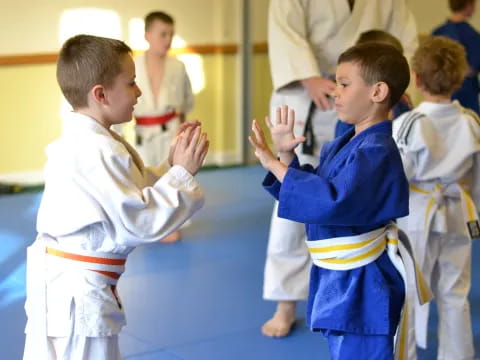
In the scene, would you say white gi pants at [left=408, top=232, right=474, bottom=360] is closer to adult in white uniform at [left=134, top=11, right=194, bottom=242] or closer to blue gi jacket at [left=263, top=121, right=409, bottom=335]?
blue gi jacket at [left=263, top=121, right=409, bottom=335]

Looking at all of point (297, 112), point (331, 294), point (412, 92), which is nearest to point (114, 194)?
point (331, 294)

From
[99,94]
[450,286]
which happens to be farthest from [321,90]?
[99,94]

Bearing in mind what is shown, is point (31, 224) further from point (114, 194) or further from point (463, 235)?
point (114, 194)

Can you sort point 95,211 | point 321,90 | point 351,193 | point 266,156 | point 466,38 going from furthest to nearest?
point 466,38 → point 321,90 → point 266,156 → point 351,193 → point 95,211

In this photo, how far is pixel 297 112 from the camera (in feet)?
11.7

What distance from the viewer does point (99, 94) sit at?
2230 mm

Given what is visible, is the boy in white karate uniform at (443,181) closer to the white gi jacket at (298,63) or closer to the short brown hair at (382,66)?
the white gi jacket at (298,63)

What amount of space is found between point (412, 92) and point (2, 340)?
5.79 m

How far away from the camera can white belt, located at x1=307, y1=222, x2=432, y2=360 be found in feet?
7.92

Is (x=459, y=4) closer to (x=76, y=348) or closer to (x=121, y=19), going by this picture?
(x=121, y=19)

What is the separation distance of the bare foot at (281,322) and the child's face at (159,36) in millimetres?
2167

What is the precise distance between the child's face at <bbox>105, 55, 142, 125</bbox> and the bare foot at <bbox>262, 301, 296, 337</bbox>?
1.56 m

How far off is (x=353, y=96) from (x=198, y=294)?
6.26ft

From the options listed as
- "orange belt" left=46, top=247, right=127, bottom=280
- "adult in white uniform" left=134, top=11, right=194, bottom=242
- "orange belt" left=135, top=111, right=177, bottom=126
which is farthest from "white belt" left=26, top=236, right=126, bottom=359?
"orange belt" left=135, top=111, right=177, bottom=126
